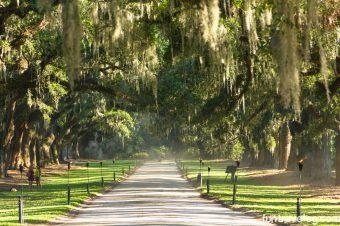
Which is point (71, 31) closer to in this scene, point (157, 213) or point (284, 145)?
point (157, 213)

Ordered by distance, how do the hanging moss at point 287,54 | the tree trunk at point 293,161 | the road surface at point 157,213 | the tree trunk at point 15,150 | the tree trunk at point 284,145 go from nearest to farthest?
the hanging moss at point 287,54 → the road surface at point 157,213 → the tree trunk at point 15,150 → the tree trunk at point 293,161 → the tree trunk at point 284,145

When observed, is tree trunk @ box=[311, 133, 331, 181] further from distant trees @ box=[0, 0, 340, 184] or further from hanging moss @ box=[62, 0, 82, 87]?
hanging moss @ box=[62, 0, 82, 87]

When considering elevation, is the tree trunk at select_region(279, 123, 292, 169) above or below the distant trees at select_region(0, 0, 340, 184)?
below

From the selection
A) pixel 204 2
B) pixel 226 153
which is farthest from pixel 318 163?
pixel 226 153

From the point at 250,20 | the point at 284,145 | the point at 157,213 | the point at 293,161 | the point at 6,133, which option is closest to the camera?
the point at 250,20

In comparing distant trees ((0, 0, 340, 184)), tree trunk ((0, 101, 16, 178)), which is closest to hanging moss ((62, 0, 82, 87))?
distant trees ((0, 0, 340, 184))

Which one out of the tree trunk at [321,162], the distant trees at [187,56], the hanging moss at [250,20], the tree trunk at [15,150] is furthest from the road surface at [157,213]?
the tree trunk at [15,150]

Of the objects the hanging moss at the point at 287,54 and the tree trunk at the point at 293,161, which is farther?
the tree trunk at the point at 293,161

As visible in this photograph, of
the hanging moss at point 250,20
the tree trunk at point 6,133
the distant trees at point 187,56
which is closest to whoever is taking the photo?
the distant trees at point 187,56

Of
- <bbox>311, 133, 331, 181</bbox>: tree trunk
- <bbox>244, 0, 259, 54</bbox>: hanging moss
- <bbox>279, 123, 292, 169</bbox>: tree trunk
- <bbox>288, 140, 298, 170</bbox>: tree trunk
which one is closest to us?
<bbox>244, 0, 259, 54</bbox>: hanging moss

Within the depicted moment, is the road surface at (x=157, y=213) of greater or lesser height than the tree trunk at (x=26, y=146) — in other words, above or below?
below

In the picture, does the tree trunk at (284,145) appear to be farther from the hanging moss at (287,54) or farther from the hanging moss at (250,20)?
the hanging moss at (287,54)

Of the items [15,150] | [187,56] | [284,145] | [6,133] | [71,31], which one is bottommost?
[15,150]

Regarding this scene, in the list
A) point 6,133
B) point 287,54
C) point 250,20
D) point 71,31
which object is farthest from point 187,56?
point 6,133
